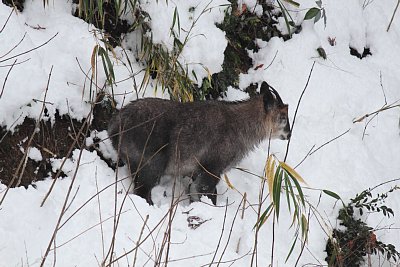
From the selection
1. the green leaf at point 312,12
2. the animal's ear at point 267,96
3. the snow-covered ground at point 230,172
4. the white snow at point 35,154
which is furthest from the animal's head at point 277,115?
the white snow at point 35,154

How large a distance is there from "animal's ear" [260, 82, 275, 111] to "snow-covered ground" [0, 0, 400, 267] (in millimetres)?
600

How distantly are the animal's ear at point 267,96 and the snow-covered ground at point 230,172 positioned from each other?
600mm

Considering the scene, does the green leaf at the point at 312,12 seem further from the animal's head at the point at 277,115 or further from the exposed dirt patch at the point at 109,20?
the exposed dirt patch at the point at 109,20

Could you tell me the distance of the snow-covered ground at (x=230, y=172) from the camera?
13.3 ft

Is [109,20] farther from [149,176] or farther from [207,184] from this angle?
[207,184]

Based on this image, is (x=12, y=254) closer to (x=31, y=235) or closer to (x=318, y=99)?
(x=31, y=235)

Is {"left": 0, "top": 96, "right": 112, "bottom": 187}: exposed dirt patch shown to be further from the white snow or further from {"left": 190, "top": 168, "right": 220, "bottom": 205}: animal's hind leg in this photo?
{"left": 190, "top": 168, "right": 220, "bottom": 205}: animal's hind leg

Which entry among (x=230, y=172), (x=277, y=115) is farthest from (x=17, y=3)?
(x=277, y=115)

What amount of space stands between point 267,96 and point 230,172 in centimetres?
79

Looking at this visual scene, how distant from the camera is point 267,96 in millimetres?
5691

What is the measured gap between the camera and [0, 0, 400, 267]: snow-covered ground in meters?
4.05

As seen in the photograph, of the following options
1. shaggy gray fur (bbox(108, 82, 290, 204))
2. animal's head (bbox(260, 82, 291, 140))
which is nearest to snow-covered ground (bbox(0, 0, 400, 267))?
shaggy gray fur (bbox(108, 82, 290, 204))

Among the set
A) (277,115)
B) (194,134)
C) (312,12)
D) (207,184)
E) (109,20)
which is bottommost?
(207,184)

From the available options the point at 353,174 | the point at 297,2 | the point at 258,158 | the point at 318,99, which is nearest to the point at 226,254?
the point at 258,158
